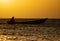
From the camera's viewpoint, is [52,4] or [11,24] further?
[52,4]

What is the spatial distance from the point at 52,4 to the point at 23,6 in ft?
1.77

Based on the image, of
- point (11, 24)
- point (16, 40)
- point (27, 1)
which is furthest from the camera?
point (27, 1)

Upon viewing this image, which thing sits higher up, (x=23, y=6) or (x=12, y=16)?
(x=23, y=6)

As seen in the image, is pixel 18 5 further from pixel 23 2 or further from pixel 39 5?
pixel 39 5

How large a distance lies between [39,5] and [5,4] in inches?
25.0

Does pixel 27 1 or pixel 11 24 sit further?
pixel 27 1

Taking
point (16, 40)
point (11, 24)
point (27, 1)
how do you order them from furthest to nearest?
point (27, 1) → point (11, 24) → point (16, 40)

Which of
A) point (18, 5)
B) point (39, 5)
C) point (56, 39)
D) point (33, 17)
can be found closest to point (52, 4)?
point (39, 5)

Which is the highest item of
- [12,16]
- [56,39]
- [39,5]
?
[39,5]

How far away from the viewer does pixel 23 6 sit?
8.67 feet

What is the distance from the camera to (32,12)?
2.66 metres

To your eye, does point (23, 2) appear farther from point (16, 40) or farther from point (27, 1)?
point (16, 40)

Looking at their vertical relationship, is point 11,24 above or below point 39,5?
below

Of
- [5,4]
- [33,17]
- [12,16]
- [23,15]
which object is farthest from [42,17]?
[5,4]
